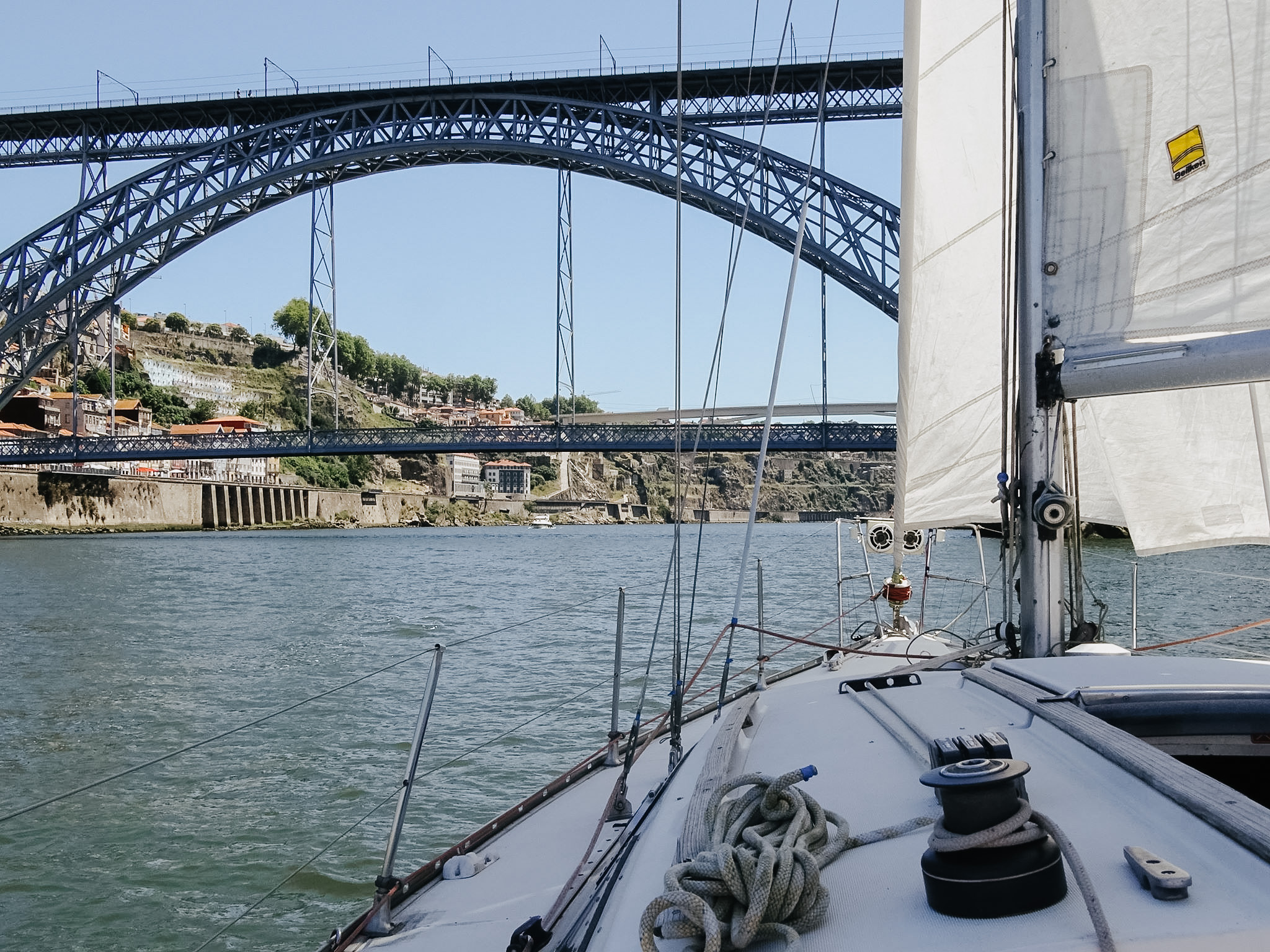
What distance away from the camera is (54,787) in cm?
558

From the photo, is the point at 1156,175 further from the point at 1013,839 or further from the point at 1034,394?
the point at 1013,839

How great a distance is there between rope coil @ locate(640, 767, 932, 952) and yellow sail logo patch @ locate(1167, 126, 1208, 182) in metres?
1.98

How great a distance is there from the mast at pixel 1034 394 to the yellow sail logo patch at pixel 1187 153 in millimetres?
296

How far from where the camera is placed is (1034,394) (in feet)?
8.90

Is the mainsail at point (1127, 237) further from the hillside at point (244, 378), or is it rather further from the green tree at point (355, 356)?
the green tree at point (355, 356)

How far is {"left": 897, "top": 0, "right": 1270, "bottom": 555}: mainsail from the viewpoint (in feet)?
8.14

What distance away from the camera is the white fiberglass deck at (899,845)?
1.08m

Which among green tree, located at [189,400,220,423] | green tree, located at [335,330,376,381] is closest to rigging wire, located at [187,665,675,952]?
green tree, located at [189,400,220,423]

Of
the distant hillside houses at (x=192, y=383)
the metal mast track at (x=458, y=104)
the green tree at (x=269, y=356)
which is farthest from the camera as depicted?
the green tree at (x=269, y=356)

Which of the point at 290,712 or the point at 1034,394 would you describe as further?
the point at 290,712

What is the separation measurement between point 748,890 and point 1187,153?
217cm

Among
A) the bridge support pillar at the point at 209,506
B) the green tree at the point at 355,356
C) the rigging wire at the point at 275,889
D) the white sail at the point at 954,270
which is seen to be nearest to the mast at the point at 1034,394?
the white sail at the point at 954,270

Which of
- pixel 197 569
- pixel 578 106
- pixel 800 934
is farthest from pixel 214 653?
pixel 578 106

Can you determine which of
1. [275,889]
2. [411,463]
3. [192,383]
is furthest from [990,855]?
[192,383]
